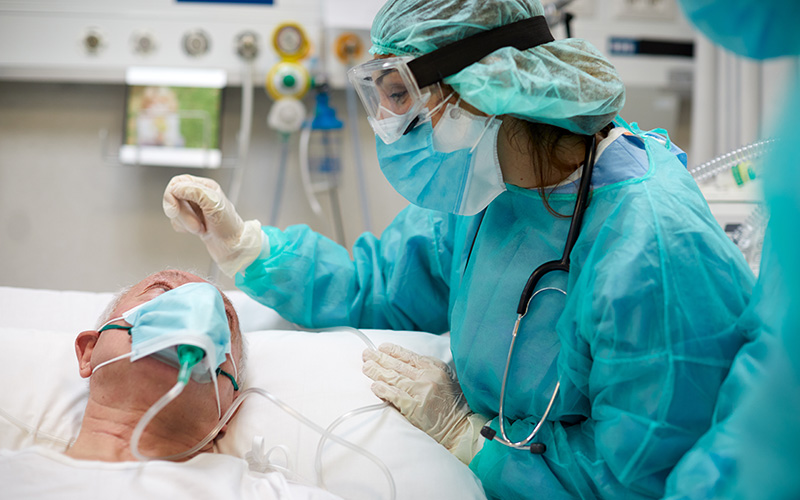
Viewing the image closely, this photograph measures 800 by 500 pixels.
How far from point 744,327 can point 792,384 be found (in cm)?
26

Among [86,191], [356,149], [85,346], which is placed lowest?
[85,346]

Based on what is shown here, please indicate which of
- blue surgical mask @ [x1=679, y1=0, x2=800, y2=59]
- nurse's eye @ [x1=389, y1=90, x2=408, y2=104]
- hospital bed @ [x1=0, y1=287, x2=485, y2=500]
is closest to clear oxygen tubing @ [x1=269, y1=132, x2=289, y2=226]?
hospital bed @ [x1=0, y1=287, x2=485, y2=500]

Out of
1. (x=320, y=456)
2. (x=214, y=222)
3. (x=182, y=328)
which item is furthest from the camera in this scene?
(x=214, y=222)

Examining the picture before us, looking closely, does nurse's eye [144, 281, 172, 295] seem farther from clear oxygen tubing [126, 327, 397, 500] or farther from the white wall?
the white wall

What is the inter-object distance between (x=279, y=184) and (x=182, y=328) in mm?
1636

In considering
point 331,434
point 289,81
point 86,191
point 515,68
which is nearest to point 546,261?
point 515,68

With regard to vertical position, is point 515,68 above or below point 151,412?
above

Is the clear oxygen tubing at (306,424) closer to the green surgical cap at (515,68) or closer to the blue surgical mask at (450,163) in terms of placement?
the blue surgical mask at (450,163)

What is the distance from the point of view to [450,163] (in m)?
1.17

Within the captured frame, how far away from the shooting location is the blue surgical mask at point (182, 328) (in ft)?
3.36

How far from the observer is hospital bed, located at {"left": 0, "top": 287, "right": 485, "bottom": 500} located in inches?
44.4

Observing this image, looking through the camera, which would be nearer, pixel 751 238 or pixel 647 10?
pixel 751 238

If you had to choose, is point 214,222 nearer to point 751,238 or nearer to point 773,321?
point 773,321

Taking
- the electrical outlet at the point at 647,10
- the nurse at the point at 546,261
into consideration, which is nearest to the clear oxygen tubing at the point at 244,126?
the nurse at the point at 546,261
